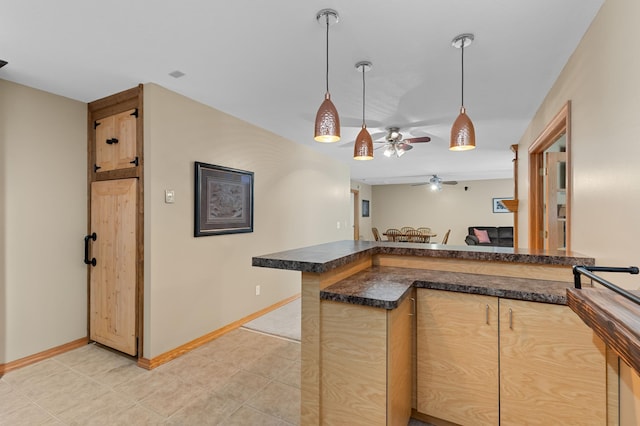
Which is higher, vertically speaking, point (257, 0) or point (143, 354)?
point (257, 0)

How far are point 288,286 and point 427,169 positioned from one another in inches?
170

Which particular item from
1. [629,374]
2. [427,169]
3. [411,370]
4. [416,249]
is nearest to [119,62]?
Result: [416,249]

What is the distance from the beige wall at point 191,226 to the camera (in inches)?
102

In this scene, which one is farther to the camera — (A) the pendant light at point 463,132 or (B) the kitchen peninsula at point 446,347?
(A) the pendant light at point 463,132

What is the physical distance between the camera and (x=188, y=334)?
287 centimetres

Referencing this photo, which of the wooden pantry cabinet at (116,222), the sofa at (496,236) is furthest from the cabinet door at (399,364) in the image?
the sofa at (496,236)

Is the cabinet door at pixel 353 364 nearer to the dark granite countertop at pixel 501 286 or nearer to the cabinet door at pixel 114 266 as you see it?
the dark granite countertop at pixel 501 286

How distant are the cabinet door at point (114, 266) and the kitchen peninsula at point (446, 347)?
1.67 meters

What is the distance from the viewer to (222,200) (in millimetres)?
3195

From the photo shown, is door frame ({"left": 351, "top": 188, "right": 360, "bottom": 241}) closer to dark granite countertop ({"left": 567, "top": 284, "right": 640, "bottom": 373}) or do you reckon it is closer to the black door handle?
the black door handle

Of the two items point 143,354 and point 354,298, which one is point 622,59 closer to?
point 354,298

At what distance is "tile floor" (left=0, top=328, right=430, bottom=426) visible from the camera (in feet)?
6.33

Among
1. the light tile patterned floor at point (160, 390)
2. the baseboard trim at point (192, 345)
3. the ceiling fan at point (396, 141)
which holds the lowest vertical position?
the light tile patterned floor at point (160, 390)

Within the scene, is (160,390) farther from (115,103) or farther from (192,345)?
(115,103)
